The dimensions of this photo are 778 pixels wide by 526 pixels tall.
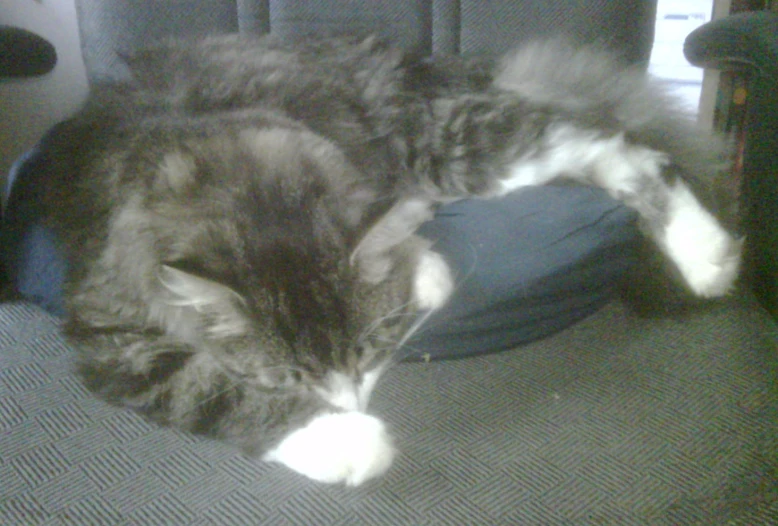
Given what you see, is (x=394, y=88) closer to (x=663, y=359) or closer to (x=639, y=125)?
(x=639, y=125)

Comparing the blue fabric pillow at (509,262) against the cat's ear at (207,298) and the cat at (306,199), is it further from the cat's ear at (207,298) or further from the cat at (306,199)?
the cat's ear at (207,298)

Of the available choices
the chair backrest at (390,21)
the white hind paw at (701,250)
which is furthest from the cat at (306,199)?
the chair backrest at (390,21)

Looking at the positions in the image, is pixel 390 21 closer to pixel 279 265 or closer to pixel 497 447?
pixel 279 265

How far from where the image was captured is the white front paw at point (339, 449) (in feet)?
3.00

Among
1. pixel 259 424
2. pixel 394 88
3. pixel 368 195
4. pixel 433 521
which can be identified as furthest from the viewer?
pixel 394 88

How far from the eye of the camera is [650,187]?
131cm

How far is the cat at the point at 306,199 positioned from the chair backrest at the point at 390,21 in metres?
0.16

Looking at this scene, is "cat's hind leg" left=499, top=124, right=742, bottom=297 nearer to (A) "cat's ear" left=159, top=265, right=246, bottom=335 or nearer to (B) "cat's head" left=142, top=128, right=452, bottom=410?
(B) "cat's head" left=142, top=128, right=452, bottom=410

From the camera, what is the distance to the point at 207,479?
3.06 feet

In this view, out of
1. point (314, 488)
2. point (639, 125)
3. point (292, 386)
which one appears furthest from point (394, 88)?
point (314, 488)

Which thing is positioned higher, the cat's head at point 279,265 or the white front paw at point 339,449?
the cat's head at point 279,265

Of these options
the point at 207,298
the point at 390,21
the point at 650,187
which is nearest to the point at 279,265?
the point at 207,298

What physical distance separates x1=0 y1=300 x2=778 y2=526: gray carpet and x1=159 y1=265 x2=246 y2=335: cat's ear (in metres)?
0.21

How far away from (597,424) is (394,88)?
875 mm
